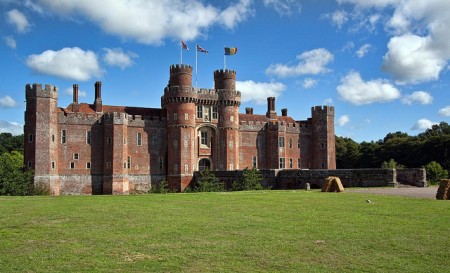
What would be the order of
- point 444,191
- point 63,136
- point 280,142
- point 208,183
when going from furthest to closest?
point 280,142, point 63,136, point 208,183, point 444,191

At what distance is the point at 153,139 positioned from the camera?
55.8 m

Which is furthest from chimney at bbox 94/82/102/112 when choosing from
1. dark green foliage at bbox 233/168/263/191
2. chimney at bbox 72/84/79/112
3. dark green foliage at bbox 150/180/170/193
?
dark green foliage at bbox 233/168/263/191

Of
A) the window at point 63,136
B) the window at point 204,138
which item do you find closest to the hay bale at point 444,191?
the window at point 204,138

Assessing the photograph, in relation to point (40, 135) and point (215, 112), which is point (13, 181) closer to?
point (40, 135)

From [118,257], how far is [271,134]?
5172 centimetres

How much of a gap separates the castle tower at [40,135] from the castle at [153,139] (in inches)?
3.8

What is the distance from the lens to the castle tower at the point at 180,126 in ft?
178

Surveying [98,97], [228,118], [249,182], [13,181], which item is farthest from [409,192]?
[98,97]

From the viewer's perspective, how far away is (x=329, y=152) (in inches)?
2477

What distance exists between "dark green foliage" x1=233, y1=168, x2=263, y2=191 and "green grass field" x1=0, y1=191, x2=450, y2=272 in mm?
23665

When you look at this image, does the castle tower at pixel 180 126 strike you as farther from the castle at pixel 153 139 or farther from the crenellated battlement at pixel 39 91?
the crenellated battlement at pixel 39 91

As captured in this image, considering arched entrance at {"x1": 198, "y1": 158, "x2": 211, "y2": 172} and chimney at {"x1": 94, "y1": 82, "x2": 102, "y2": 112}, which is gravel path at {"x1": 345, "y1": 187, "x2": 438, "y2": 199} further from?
chimney at {"x1": 94, "y1": 82, "x2": 102, "y2": 112}

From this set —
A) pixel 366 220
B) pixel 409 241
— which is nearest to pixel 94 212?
pixel 366 220

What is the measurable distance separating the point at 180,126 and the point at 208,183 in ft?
31.3
